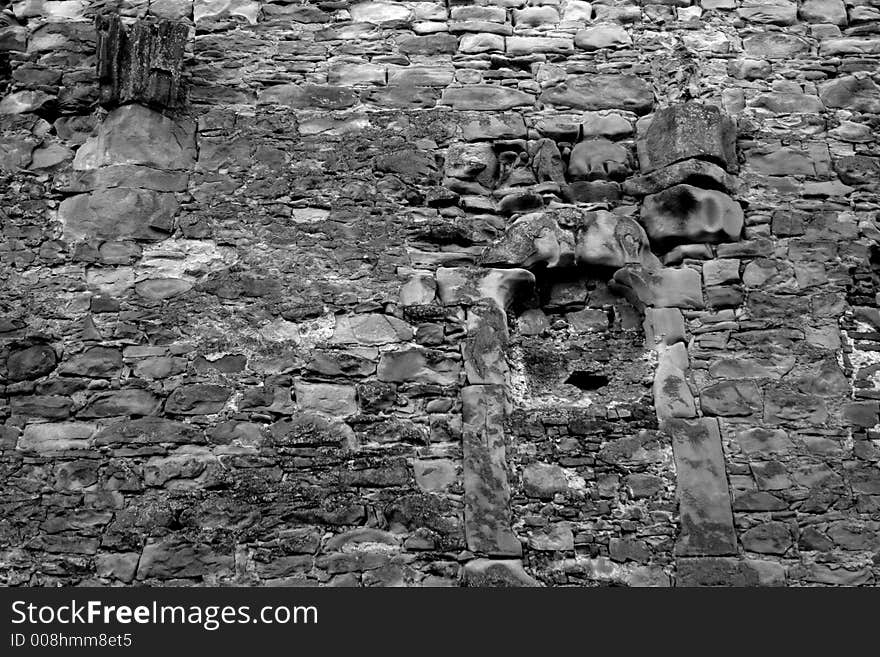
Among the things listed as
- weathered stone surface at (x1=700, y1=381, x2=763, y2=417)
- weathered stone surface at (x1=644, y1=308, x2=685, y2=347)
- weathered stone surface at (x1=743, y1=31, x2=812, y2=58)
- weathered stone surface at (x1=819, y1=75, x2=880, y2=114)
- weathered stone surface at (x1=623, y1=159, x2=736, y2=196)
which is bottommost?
weathered stone surface at (x1=700, y1=381, x2=763, y2=417)

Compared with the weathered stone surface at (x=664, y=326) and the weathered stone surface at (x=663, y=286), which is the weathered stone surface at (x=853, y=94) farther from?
the weathered stone surface at (x=664, y=326)

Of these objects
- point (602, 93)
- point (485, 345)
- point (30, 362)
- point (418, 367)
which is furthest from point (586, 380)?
point (30, 362)

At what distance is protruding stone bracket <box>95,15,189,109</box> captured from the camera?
5137mm

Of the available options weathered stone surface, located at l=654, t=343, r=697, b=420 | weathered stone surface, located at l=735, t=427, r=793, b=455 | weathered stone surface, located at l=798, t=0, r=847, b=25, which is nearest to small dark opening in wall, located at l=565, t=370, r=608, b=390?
weathered stone surface, located at l=654, t=343, r=697, b=420

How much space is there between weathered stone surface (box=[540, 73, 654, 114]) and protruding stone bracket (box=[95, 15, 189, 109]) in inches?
71.9

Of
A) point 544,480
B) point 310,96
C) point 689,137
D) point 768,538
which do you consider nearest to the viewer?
point 768,538

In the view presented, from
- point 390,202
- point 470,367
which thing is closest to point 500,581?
point 470,367

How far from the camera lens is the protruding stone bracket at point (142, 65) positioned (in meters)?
5.14

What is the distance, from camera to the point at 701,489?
4.52m

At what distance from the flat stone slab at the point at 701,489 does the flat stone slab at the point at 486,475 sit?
28.8 inches

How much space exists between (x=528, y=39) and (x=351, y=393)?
209 cm

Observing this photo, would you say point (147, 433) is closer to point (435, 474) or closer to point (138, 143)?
point (435, 474)

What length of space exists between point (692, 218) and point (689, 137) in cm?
41

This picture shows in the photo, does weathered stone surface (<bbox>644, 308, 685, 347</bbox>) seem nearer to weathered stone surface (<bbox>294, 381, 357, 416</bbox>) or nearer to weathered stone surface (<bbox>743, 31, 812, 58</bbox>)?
weathered stone surface (<bbox>294, 381, 357, 416</bbox>)
